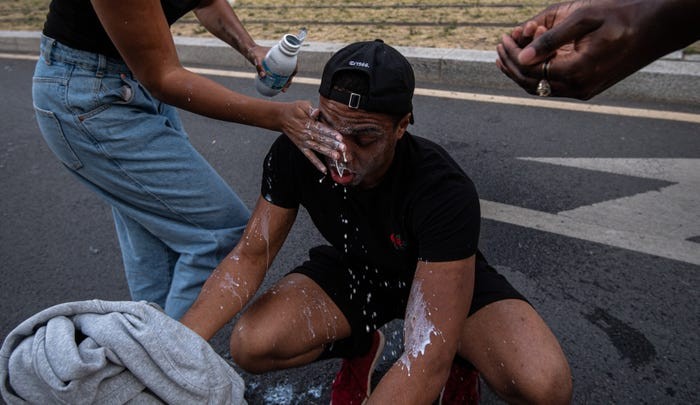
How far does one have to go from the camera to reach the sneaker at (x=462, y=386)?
2146 millimetres

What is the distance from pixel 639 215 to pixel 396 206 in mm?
2002

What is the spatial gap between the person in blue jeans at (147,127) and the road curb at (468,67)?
3.77 m

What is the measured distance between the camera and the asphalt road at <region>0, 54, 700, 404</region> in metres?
2.47

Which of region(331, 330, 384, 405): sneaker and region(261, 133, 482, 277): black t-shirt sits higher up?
region(261, 133, 482, 277): black t-shirt

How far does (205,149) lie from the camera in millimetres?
4719

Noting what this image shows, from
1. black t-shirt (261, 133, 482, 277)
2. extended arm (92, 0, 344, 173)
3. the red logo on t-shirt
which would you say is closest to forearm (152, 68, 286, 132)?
extended arm (92, 0, 344, 173)

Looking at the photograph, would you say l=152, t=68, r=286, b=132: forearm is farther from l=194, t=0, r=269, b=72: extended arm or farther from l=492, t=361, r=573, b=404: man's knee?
l=492, t=361, r=573, b=404: man's knee

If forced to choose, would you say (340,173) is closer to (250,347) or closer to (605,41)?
(250,347)

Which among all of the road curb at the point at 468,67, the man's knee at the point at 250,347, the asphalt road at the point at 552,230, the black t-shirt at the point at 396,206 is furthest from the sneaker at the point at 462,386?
the road curb at the point at 468,67

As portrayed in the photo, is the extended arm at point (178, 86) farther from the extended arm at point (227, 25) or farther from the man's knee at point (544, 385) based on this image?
the man's knee at point (544, 385)

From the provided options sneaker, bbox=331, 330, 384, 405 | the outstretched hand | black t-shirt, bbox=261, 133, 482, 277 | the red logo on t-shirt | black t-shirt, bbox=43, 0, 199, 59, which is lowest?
sneaker, bbox=331, 330, 384, 405

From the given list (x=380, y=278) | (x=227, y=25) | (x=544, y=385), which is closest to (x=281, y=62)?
(x=227, y=25)

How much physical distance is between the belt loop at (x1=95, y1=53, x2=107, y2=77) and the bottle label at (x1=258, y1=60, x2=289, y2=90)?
67cm

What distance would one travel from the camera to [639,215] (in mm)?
3379
